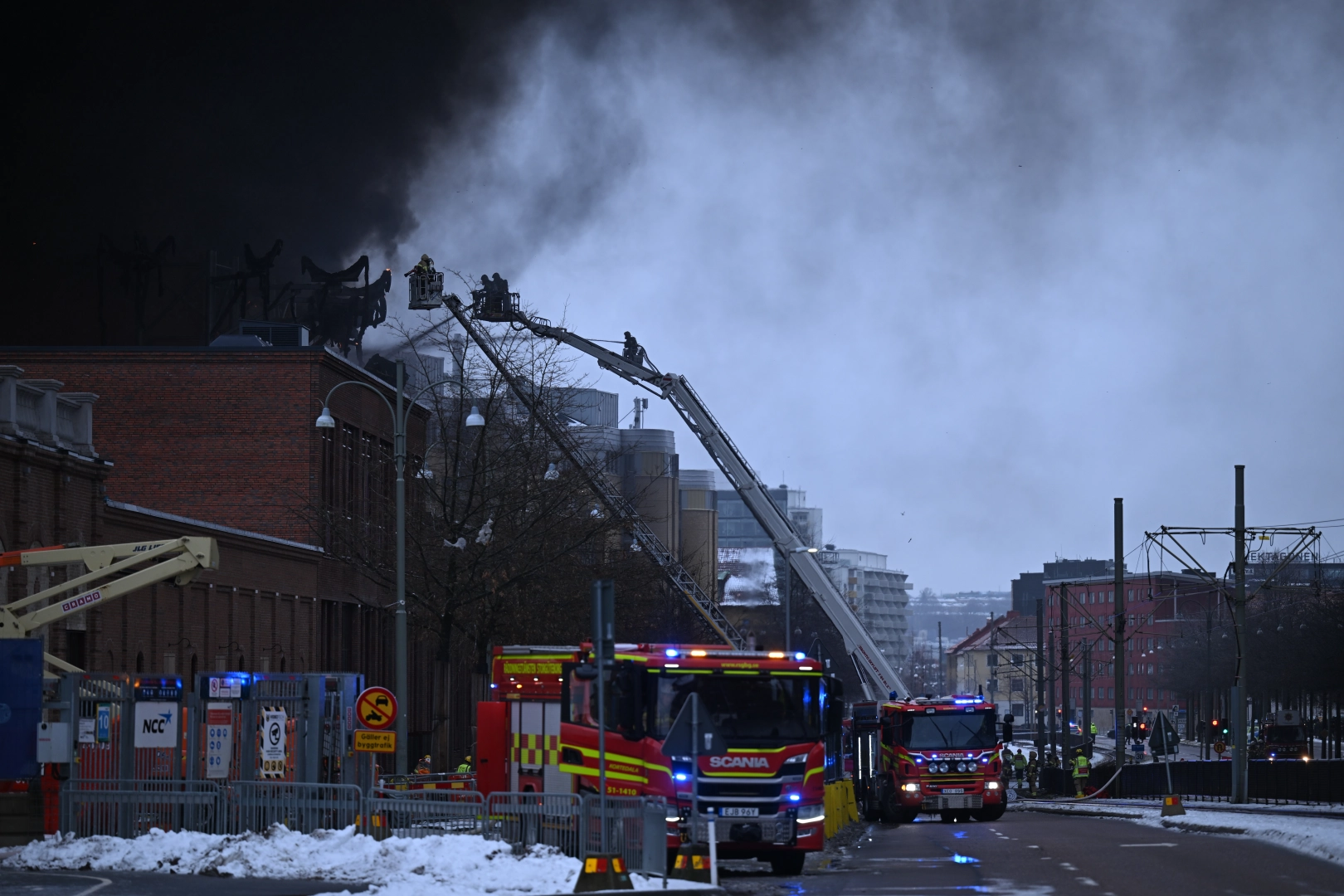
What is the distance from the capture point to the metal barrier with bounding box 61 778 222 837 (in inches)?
842

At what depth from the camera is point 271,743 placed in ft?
77.5

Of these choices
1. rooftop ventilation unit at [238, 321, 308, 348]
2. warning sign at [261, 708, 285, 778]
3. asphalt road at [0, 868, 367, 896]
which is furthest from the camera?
rooftop ventilation unit at [238, 321, 308, 348]

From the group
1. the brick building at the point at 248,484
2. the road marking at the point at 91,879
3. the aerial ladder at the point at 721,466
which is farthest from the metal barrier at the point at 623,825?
the aerial ladder at the point at 721,466

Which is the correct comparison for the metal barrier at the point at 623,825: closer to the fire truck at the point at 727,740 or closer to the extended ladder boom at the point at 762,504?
the fire truck at the point at 727,740

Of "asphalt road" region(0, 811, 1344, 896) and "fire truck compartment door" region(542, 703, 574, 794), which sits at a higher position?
"fire truck compartment door" region(542, 703, 574, 794)

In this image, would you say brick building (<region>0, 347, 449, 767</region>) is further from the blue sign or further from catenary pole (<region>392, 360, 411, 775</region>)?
the blue sign

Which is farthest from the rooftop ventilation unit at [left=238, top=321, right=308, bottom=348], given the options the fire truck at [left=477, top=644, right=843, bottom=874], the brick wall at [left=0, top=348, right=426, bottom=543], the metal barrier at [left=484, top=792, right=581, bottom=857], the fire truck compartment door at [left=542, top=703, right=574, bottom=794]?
the metal barrier at [left=484, top=792, right=581, bottom=857]

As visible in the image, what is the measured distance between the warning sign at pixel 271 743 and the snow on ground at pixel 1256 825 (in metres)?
13.5

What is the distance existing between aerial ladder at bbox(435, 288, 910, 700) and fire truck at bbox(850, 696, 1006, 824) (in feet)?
19.3

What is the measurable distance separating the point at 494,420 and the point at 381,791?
20.6 meters

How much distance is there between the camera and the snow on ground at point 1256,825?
2211cm

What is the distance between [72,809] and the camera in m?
21.7

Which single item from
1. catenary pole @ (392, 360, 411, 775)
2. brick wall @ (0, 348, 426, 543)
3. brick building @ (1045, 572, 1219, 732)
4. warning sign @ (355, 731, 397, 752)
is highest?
brick wall @ (0, 348, 426, 543)

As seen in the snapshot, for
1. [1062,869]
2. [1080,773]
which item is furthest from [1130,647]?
[1062,869]
